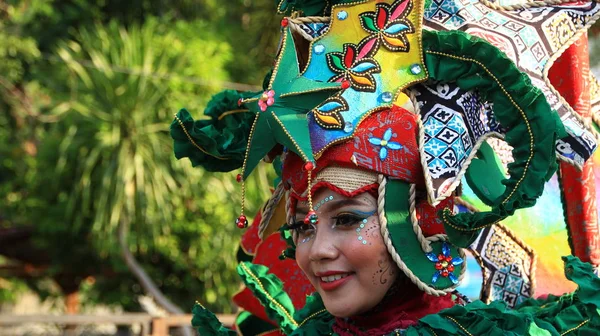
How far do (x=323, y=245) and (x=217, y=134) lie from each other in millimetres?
596

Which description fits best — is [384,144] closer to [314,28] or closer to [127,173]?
[314,28]

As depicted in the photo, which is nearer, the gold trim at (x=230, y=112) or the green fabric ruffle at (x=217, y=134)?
the green fabric ruffle at (x=217, y=134)

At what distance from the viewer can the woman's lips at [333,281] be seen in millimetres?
2645

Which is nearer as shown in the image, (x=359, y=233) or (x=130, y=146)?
(x=359, y=233)

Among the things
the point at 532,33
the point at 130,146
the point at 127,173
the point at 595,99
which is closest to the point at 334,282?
the point at 532,33

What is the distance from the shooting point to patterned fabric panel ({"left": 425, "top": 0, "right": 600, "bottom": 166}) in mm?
2848

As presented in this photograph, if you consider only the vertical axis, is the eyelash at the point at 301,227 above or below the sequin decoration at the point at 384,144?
below

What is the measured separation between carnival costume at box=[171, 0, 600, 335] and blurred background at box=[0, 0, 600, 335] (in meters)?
6.64

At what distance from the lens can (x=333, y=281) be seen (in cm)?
265

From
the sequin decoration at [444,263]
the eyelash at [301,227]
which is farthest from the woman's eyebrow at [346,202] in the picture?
the sequin decoration at [444,263]

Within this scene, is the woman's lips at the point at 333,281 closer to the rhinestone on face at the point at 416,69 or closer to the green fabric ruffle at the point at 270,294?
the green fabric ruffle at the point at 270,294

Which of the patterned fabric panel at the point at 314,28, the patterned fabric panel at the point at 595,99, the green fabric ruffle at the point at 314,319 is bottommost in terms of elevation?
the green fabric ruffle at the point at 314,319

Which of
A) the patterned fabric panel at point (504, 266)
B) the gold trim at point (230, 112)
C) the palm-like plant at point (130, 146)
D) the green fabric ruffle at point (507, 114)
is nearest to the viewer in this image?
the green fabric ruffle at point (507, 114)

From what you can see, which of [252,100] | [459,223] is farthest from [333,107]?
[459,223]
